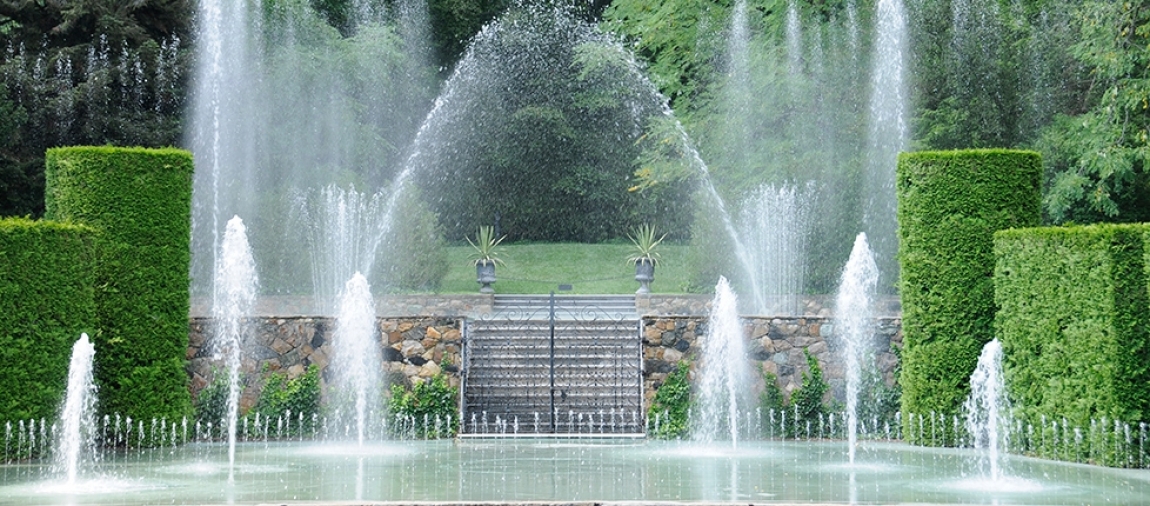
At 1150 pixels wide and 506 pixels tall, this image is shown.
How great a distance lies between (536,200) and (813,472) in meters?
29.6

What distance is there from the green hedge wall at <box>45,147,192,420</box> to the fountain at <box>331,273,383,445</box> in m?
2.04

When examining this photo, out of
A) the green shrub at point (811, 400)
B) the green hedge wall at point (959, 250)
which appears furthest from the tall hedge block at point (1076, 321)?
the green shrub at point (811, 400)

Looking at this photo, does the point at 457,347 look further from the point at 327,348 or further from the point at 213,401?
the point at 213,401

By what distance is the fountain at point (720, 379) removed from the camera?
51.3 ft

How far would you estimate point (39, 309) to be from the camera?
1273 cm

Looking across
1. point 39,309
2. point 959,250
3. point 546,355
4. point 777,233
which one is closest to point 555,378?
point 546,355

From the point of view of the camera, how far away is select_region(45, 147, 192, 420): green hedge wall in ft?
45.8

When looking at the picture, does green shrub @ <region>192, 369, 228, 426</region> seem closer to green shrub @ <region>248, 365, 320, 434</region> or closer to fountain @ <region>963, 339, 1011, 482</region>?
green shrub @ <region>248, 365, 320, 434</region>

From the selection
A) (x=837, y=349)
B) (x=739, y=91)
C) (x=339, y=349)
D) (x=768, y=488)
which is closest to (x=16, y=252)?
(x=339, y=349)

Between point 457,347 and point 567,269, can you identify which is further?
point 567,269

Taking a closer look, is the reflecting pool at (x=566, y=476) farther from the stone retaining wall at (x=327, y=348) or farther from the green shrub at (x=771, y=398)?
the stone retaining wall at (x=327, y=348)

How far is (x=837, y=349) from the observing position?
15930 mm

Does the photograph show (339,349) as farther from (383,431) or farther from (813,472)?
(813,472)

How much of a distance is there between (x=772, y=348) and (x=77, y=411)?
8.03 meters
